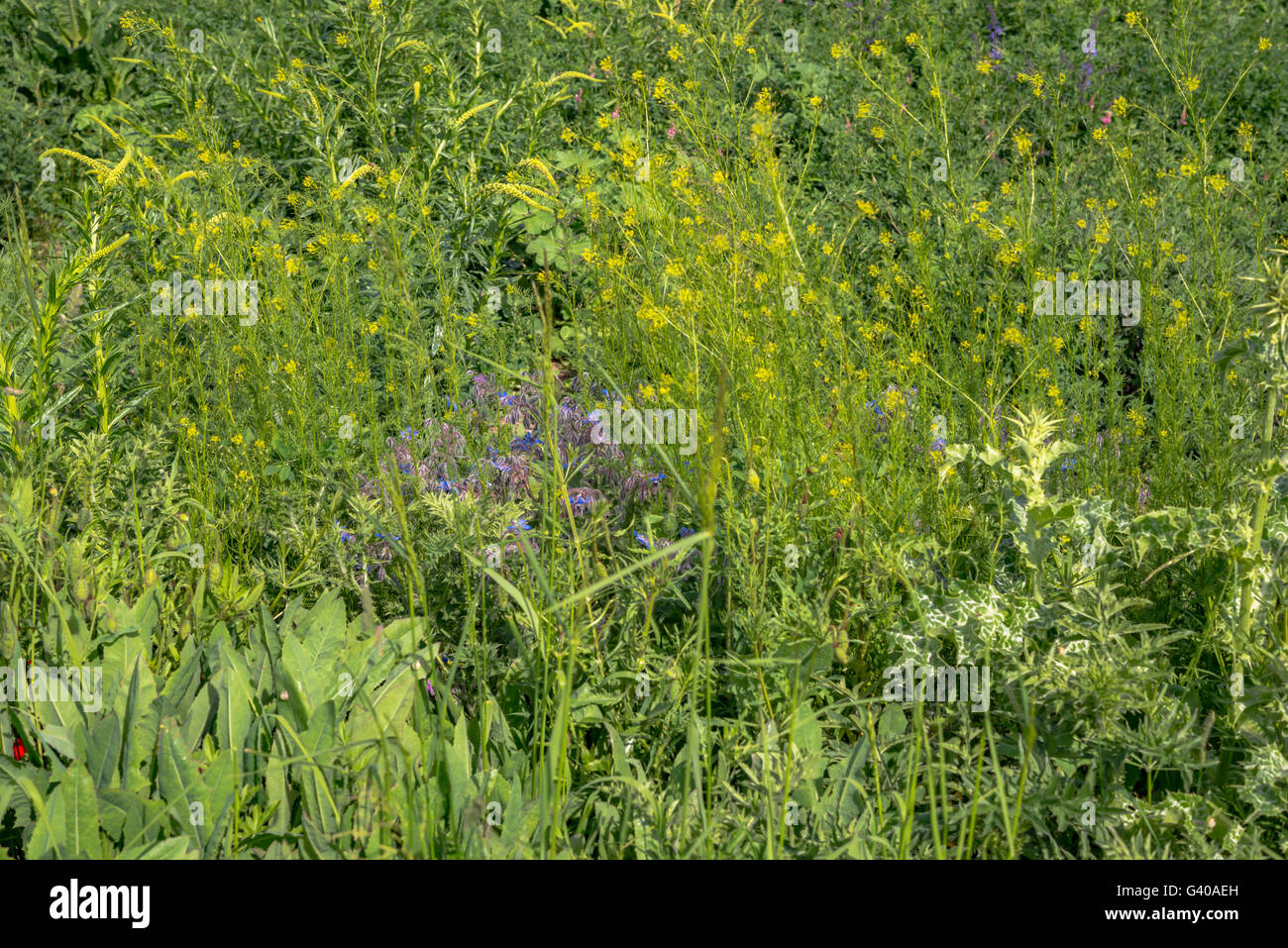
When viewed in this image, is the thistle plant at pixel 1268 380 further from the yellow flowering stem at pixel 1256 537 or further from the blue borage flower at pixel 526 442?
the blue borage flower at pixel 526 442

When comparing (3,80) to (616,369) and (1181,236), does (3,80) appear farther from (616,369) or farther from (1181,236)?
(1181,236)

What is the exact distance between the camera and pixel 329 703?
2127mm

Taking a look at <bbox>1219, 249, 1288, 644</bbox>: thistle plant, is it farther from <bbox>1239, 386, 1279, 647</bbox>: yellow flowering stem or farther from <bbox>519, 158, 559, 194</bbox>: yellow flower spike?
<bbox>519, 158, 559, 194</bbox>: yellow flower spike

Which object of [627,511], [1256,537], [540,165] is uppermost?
[540,165]

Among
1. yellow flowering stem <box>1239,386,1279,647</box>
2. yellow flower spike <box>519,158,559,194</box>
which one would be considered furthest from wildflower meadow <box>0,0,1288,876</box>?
yellow flower spike <box>519,158,559,194</box>

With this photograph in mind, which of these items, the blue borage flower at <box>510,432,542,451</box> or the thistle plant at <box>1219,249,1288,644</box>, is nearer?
the thistle plant at <box>1219,249,1288,644</box>

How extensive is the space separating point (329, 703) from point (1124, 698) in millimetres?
1467

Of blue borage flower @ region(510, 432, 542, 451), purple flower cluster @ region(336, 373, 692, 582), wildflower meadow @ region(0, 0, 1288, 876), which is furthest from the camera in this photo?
blue borage flower @ region(510, 432, 542, 451)

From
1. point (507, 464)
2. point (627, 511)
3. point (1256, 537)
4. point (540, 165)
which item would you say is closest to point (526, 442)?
point (507, 464)

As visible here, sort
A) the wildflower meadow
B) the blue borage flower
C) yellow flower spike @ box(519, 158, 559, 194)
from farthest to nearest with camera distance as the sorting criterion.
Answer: yellow flower spike @ box(519, 158, 559, 194)
the blue borage flower
the wildflower meadow

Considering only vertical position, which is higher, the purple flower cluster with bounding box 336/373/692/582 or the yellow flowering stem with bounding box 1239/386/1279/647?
the purple flower cluster with bounding box 336/373/692/582

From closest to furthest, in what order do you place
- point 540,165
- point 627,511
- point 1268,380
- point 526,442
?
1. point 1268,380
2. point 627,511
3. point 526,442
4. point 540,165

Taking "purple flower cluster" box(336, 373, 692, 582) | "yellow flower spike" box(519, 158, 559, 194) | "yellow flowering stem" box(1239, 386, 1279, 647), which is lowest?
"yellow flowering stem" box(1239, 386, 1279, 647)

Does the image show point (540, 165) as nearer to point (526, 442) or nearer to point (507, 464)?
point (526, 442)
